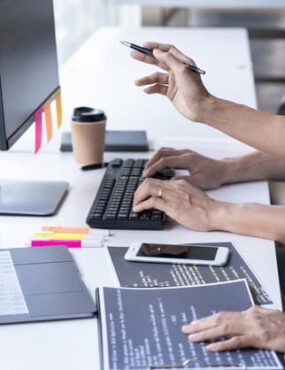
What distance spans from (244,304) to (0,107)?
1.94ft

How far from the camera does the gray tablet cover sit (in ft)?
3.62

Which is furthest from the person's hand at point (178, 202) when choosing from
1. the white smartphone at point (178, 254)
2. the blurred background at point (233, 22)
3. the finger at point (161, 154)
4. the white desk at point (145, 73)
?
the blurred background at point (233, 22)

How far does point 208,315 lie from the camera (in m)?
1.10

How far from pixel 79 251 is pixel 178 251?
0.59 ft

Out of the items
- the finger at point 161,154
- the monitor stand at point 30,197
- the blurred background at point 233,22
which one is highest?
the finger at point 161,154

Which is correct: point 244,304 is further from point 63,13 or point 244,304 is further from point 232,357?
point 63,13

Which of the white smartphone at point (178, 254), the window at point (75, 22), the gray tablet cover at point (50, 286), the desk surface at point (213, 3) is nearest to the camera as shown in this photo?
the gray tablet cover at point (50, 286)

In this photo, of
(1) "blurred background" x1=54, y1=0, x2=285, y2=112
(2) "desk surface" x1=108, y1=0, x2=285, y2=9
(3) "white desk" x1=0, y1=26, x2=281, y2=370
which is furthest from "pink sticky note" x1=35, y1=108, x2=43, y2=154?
(2) "desk surface" x1=108, y1=0, x2=285, y2=9

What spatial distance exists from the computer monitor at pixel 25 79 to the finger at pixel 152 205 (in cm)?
18

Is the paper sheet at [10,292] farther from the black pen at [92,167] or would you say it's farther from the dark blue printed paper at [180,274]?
the black pen at [92,167]

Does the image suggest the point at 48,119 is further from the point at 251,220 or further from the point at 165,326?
the point at 165,326

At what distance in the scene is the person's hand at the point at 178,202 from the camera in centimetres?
144

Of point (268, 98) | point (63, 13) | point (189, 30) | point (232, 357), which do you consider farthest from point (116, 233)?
point (268, 98)

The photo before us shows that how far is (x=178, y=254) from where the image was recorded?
4.27ft
